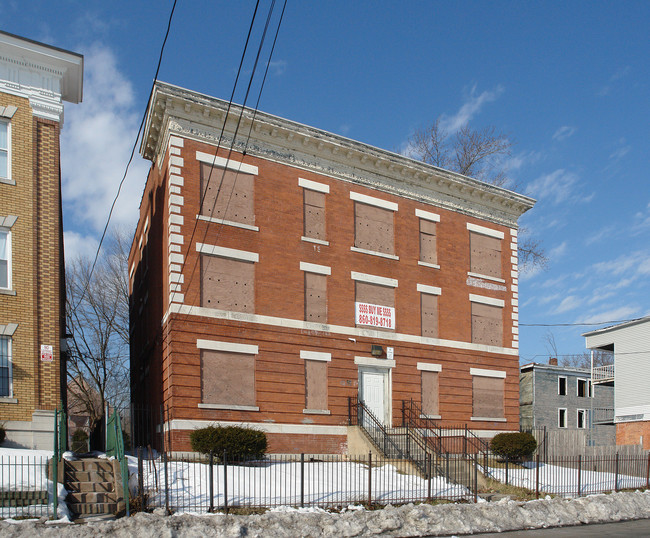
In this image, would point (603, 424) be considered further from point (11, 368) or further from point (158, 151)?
point (11, 368)

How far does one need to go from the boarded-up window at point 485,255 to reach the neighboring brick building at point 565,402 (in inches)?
587

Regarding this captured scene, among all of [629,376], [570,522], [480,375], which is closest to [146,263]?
[480,375]

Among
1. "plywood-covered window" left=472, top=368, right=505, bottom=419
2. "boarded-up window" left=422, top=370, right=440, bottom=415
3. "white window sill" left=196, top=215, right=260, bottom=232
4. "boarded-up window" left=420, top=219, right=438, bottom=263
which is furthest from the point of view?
"plywood-covered window" left=472, top=368, right=505, bottom=419

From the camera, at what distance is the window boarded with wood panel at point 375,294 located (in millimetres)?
26031

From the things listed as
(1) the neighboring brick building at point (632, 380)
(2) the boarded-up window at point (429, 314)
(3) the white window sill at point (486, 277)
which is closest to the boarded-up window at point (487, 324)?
(3) the white window sill at point (486, 277)

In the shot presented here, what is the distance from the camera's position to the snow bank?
12984 millimetres

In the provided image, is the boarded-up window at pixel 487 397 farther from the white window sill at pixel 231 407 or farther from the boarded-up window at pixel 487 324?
the white window sill at pixel 231 407

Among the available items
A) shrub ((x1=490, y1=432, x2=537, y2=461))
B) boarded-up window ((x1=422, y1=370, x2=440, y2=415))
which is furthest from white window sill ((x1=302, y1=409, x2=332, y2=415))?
shrub ((x1=490, y1=432, x2=537, y2=461))

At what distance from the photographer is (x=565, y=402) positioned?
145ft

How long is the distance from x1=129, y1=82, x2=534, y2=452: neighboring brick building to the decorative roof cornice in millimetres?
55

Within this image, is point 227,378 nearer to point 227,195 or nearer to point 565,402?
point 227,195

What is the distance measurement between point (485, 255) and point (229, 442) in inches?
619

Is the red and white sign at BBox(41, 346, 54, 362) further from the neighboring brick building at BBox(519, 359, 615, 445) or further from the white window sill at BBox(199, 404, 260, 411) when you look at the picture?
the neighboring brick building at BBox(519, 359, 615, 445)

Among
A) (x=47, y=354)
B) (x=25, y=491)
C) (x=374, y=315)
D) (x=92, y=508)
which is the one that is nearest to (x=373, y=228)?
(x=374, y=315)
